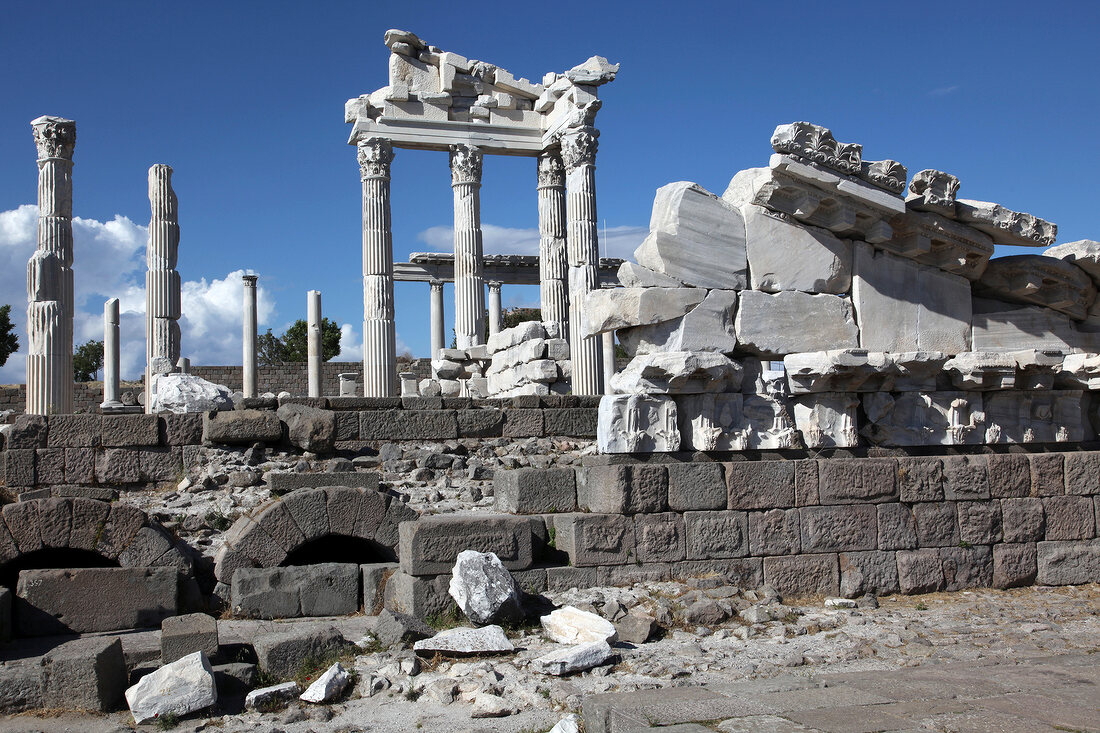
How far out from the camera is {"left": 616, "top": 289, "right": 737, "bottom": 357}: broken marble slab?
7684mm

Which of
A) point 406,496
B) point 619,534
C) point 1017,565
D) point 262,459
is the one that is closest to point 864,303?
point 1017,565

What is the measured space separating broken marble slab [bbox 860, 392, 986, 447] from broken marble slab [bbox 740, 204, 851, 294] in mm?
1123

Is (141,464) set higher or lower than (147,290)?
lower

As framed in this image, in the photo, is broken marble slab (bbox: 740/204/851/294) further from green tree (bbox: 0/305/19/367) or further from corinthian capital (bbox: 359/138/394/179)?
green tree (bbox: 0/305/19/367)

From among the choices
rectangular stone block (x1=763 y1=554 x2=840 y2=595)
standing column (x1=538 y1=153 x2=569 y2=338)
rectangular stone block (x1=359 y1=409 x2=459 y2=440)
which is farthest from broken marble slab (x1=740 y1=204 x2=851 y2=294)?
standing column (x1=538 y1=153 x2=569 y2=338)

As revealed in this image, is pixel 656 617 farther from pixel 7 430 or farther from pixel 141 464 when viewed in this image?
pixel 7 430

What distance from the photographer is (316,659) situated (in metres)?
6.08

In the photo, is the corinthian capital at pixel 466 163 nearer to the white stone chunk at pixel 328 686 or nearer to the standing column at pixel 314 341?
the standing column at pixel 314 341

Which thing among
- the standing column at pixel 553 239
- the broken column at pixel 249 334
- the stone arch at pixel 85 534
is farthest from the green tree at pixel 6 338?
the stone arch at pixel 85 534

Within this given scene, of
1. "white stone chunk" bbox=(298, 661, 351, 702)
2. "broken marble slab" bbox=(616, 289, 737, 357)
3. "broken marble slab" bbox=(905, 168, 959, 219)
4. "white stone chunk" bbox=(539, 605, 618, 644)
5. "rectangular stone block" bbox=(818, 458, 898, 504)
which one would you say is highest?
"broken marble slab" bbox=(905, 168, 959, 219)

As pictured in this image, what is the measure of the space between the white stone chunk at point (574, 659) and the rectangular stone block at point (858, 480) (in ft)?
8.78

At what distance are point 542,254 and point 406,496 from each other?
13.6 meters

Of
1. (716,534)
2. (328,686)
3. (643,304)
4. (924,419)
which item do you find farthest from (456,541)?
(924,419)

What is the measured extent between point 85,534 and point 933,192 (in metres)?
7.64
